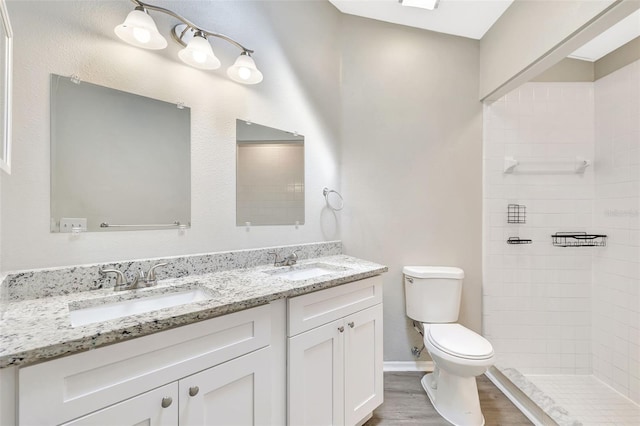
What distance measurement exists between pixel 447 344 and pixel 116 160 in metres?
1.97

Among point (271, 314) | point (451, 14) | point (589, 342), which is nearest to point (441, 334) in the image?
point (271, 314)

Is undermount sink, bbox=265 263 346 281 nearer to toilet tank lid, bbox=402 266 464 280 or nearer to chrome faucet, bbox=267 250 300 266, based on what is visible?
chrome faucet, bbox=267 250 300 266

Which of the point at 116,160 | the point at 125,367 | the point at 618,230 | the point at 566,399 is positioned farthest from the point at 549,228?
the point at 116,160

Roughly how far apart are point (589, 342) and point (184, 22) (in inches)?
134

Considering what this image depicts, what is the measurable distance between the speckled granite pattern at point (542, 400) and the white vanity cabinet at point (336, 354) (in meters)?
0.94

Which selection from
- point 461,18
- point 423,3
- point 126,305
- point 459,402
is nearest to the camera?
point 126,305

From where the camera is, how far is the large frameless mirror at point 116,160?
1.15m

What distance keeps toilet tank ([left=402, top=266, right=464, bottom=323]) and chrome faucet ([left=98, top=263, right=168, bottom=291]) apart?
1.65m

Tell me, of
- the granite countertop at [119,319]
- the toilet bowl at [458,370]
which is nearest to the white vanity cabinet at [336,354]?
the granite countertop at [119,319]

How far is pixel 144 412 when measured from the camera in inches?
33.6

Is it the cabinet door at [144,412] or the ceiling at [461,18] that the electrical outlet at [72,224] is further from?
the ceiling at [461,18]

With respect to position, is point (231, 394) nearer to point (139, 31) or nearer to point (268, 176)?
point (268, 176)

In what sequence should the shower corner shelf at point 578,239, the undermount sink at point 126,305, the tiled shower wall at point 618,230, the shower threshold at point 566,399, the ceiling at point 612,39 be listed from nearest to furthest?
the undermount sink at point 126,305 < the shower threshold at point 566,399 < the ceiling at point 612,39 < the tiled shower wall at point 618,230 < the shower corner shelf at point 578,239

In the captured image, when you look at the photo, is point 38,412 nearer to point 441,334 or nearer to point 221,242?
point 221,242
